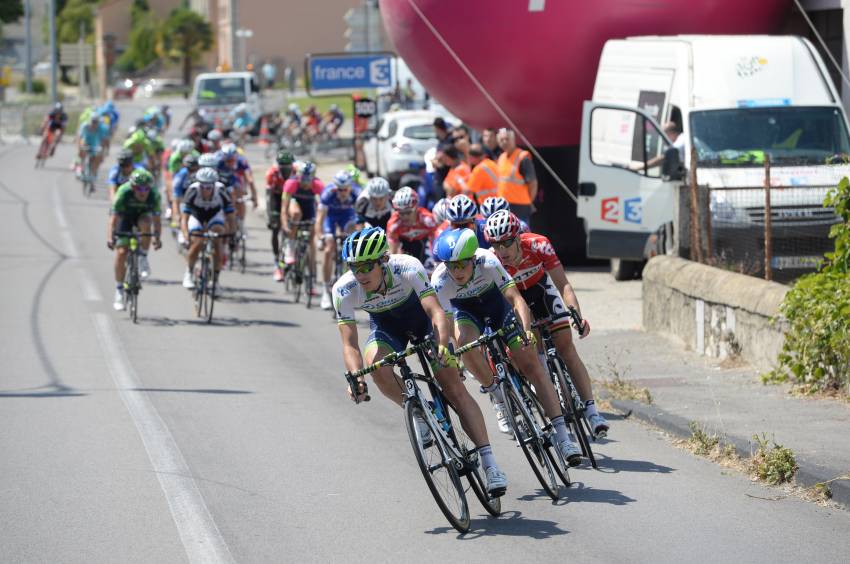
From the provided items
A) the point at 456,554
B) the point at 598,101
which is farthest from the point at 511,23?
the point at 456,554

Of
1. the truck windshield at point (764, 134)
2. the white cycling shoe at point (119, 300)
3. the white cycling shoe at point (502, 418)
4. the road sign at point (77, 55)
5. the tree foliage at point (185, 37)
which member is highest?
the tree foliage at point (185, 37)

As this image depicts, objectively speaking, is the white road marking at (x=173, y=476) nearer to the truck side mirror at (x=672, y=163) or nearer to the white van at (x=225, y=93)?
the truck side mirror at (x=672, y=163)

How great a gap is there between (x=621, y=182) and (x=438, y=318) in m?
9.83

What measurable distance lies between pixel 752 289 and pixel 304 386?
4.01 metres

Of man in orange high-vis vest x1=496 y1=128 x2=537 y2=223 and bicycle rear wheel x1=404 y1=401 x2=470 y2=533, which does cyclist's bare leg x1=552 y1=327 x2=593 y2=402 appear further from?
man in orange high-vis vest x1=496 y1=128 x2=537 y2=223

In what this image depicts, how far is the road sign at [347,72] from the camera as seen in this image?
96.5 ft

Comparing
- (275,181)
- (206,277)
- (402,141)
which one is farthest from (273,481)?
(402,141)

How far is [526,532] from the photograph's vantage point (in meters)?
7.74

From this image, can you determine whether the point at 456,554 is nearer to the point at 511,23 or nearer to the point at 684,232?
the point at 684,232

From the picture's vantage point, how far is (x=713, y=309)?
1309 centimetres

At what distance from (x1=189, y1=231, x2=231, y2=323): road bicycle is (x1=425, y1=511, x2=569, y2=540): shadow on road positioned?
9.24 meters

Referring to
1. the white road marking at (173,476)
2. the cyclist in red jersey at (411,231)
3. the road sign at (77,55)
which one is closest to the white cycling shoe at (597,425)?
the white road marking at (173,476)

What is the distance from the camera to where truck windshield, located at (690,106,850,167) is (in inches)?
641

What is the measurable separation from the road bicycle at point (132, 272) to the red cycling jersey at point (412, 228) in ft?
11.9
